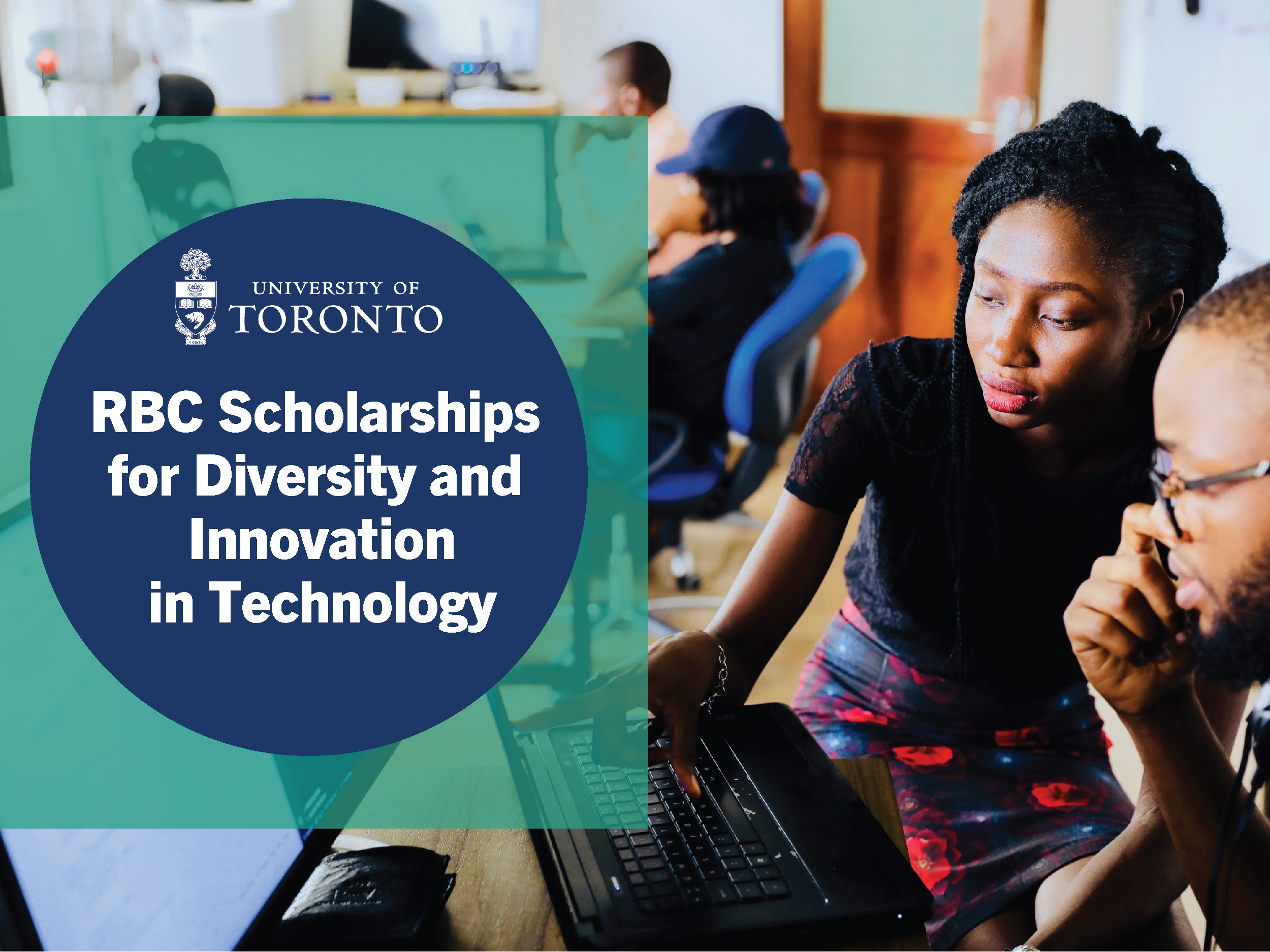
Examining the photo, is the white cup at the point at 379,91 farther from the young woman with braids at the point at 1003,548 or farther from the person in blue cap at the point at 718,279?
the young woman with braids at the point at 1003,548

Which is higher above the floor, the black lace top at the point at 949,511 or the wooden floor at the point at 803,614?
the black lace top at the point at 949,511

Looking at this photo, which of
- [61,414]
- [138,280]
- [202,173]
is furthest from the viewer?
[202,173]

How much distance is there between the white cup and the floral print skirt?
9.55ft

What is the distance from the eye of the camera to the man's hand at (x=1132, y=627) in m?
0.73

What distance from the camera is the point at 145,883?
594mm

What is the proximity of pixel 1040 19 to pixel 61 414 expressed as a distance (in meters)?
2.91

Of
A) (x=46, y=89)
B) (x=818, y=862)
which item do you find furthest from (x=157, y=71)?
(x=818, y=862)

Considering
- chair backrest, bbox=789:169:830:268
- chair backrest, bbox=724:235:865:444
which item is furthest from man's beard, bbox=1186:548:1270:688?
chair backrest, bbox=789:169:830:268

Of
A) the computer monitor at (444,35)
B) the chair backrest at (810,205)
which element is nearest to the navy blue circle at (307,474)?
the chair backrest at (810,205)

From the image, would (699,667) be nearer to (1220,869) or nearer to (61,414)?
(1220,869)

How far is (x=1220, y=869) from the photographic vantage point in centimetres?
74

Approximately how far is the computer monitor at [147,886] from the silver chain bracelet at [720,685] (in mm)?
366

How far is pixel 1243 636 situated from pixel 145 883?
2.05ft

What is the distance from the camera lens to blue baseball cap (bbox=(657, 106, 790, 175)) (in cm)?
219
